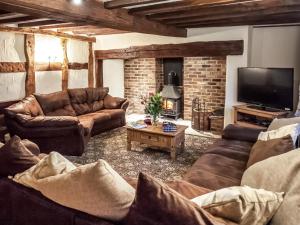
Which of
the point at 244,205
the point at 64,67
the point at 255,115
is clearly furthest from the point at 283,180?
the point at 64,67

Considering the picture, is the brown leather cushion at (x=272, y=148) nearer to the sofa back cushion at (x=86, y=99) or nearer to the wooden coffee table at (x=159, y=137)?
the wooden coffee table at (x=159, y=137)

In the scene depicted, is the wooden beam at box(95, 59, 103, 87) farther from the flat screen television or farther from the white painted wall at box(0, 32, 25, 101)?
the flat screen television

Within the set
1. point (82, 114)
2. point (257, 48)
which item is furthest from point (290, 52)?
point (82, 114)

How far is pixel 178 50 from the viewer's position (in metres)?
6.16

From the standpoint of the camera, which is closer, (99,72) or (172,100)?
(172,100)

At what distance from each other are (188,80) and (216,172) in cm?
432

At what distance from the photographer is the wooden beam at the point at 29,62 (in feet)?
18.8

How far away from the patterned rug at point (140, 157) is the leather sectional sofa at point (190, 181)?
2.68ft

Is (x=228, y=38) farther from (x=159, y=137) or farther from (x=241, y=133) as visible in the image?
(x=241, y=133)

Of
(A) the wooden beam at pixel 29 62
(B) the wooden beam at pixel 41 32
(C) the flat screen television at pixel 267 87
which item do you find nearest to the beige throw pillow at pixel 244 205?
(C) the flat screen television at pixel 267 87

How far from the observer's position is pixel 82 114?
233 inches

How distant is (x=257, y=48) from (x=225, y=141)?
2942 mm

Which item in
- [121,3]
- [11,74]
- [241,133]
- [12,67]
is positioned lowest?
[241,133]

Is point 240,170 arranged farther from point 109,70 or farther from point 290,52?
point 109,70
